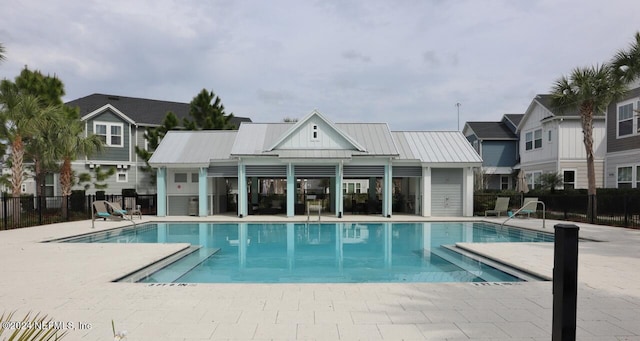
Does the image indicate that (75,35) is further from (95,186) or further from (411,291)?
(411,291)

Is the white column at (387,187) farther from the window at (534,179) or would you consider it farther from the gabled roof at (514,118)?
the gabled roof at (514,118)

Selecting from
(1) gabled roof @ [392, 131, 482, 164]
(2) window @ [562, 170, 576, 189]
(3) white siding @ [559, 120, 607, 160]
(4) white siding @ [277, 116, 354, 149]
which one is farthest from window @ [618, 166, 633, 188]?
(4) white siding @ [277, 116, 354, 149]

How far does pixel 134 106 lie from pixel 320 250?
25984 millimetres

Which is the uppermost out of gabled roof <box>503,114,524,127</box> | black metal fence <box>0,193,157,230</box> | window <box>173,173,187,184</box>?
gabled roof <box>503,114,524,127</box>

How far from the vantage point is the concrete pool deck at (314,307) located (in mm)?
4234

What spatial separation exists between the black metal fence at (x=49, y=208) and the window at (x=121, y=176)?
4.30 metres

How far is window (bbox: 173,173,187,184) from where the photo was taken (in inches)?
862

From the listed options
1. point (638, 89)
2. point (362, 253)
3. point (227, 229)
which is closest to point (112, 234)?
point (227, 229)

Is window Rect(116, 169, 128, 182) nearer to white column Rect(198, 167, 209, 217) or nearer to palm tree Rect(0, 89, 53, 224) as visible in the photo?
white column Rect(198, 167, 209, 217)

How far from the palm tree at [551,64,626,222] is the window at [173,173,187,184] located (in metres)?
19.7

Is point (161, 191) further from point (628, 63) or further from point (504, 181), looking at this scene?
point (504, 181)

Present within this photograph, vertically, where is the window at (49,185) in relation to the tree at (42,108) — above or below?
below

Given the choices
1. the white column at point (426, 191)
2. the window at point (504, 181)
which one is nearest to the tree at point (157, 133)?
the white column at point (426, 191)

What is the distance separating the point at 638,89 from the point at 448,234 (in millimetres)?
13608
